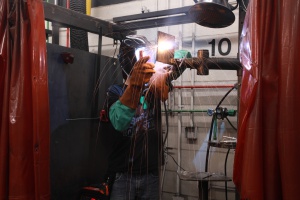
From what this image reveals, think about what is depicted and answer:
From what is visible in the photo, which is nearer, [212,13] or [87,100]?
[212,13]

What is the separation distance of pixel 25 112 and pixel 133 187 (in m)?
0.97

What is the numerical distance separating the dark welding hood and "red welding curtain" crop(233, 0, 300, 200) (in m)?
0.44

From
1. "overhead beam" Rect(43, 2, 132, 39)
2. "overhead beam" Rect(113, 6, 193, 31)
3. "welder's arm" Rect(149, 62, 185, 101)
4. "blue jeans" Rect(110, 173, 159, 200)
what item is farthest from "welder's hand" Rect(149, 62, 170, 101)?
"overhead beam" Rect(43, 2, 132, 39)

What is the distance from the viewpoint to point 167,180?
304 cm

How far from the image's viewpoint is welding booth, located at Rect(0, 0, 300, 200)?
95 cm

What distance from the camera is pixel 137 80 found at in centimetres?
160

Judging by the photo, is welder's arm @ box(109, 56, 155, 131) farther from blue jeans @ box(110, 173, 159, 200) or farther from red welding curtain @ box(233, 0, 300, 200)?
red welding curtain @ box(233, 0, 300, 200)

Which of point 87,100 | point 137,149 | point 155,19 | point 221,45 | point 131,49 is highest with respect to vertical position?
point 155,19

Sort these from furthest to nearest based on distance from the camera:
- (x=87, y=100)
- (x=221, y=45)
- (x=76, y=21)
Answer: (x=221, y=45) → (x=87, y=100) → (x=76, y=21)

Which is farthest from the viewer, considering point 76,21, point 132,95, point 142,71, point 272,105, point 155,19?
point 155,19

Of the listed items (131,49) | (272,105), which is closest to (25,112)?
(131,49)

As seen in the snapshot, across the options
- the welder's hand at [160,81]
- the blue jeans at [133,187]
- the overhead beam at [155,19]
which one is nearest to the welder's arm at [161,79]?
the welder's hand at [160,81]

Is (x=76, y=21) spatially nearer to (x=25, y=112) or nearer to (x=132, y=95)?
(x=132, y=95)

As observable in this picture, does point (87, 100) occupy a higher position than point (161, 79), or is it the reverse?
point (161, 79)
